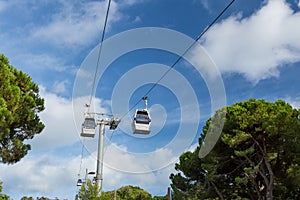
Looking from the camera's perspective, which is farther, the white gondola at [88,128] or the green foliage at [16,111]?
the white gondola at [88,128]

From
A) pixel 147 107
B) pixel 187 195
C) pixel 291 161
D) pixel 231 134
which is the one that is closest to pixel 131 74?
pixel 147 107

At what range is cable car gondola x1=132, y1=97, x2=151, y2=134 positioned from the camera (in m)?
9.55

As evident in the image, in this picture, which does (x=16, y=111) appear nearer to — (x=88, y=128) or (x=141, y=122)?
(x=88, y=128)

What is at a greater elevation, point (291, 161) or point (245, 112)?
point (245, 112)

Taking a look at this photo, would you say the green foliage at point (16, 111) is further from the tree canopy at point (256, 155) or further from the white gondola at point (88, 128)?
the tree canopy at point (256, 155)

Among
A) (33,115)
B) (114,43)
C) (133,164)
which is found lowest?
(133,164)

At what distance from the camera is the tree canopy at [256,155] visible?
16.1 m

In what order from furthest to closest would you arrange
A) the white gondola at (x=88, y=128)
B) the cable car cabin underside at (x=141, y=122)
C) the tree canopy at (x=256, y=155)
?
the tree canopy at (x=256, y=155), the white gondola at (x=88, y=128), the cable car cabin underside at (x=141, y=122)

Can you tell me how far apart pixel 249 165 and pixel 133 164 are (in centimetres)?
1082

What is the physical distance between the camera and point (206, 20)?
18.9 feet

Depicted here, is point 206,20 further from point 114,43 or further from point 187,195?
point 187,195

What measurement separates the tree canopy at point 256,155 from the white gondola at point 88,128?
6.99 meters

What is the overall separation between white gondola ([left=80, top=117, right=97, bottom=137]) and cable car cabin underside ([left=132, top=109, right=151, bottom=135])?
4.30 metres

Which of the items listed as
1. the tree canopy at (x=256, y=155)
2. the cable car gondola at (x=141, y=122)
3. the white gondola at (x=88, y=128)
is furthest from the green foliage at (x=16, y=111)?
the tree canopy at (x=256, y=155)
